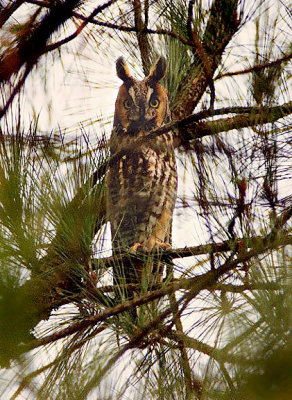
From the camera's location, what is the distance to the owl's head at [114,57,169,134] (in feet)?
8.26

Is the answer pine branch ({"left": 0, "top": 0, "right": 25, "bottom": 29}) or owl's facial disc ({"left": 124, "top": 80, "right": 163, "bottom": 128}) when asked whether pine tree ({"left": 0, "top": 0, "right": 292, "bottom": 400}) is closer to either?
pine branch ({"left": 0, "top": 0, "right": 25, "bottom": 29})

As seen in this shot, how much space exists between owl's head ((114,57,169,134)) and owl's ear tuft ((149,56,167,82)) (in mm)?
26

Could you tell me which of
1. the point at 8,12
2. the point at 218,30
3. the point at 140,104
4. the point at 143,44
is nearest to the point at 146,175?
the point at 140,104

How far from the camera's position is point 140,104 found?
2.54 metres

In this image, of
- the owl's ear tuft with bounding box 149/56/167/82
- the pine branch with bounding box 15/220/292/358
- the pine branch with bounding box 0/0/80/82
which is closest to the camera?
the pine branch with bounding box 15/220/292/358

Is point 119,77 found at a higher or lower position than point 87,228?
higher

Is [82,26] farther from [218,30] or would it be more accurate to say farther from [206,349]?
[206,349]

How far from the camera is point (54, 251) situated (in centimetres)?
115

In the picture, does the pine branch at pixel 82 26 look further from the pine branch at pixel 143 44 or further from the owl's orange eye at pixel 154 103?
the owl's orange eye at pixel 154 103

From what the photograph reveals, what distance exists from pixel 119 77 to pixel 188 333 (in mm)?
1756

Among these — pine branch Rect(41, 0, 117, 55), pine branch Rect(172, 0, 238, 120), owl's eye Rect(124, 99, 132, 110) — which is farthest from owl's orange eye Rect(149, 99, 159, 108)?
pine branch Rect(41, 0, 117, 55)

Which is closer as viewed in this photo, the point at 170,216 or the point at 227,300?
the point at 227,300

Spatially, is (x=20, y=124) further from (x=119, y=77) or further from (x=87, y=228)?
(x=119, y=77)

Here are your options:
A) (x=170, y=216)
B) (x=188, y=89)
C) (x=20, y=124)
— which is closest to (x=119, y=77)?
(x=188, y=89)
